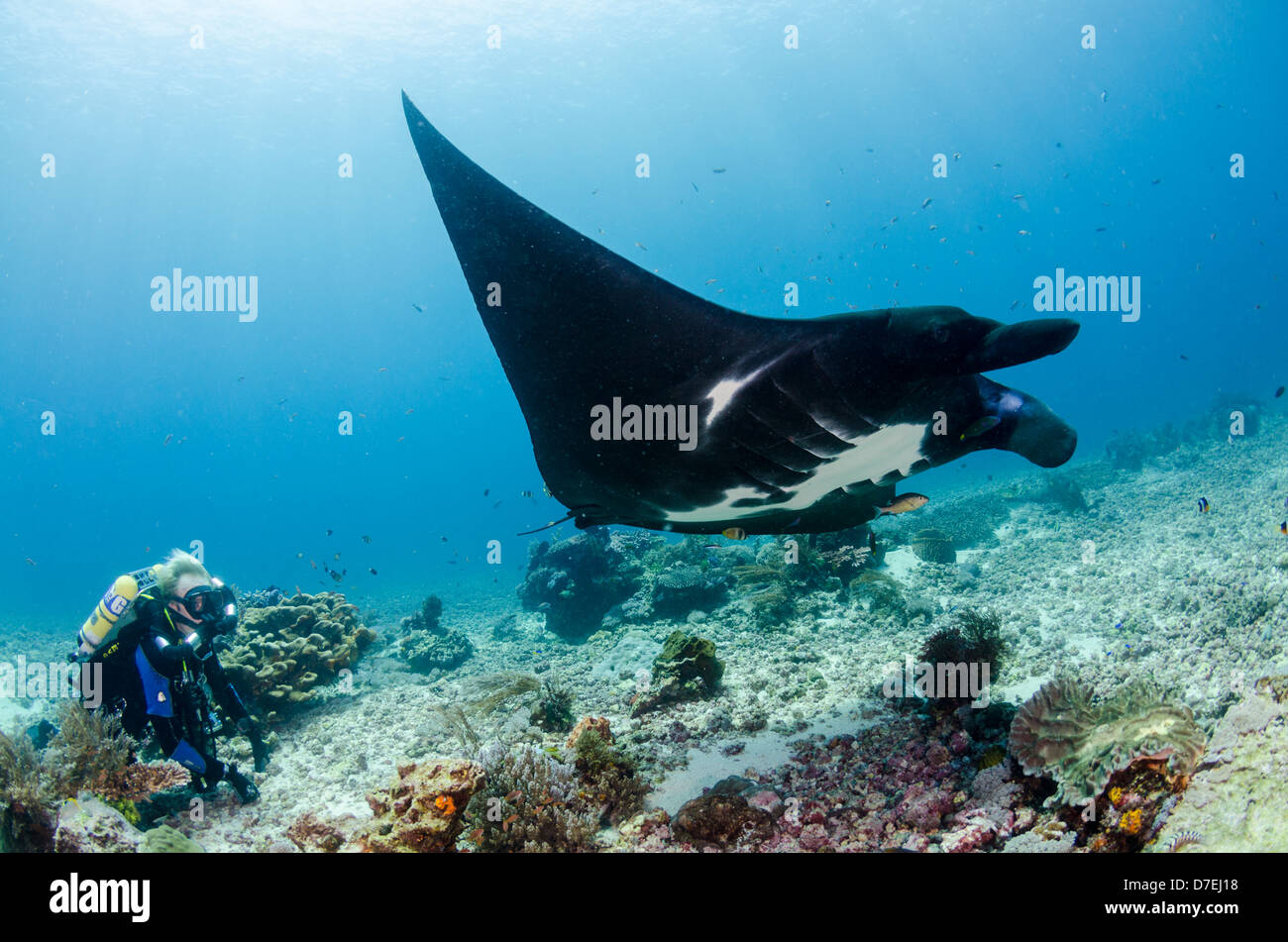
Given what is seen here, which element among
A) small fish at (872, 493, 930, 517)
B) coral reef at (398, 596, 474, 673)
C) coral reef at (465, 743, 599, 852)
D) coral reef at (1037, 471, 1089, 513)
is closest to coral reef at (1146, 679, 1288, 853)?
small fish at (872, 493, 930, 517)

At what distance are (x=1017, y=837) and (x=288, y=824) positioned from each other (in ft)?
18.9

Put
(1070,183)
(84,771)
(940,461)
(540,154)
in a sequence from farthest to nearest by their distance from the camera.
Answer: (1070,183)
(540,154)
(84,771)
(940,461)

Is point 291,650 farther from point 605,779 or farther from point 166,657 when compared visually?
point 605,779

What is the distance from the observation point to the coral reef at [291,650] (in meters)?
7.40

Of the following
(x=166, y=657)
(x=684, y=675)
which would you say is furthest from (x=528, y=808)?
(x=166, y=657)

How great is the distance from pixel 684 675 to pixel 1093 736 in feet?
12.7

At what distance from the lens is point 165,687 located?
5.29 metres

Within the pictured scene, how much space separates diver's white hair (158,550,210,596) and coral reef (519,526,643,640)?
7579mm

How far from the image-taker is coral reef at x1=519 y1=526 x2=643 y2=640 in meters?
12.4

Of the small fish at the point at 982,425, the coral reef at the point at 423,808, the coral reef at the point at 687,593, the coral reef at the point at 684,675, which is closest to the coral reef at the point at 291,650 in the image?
Answer: the coral reef at the point at 423,808
